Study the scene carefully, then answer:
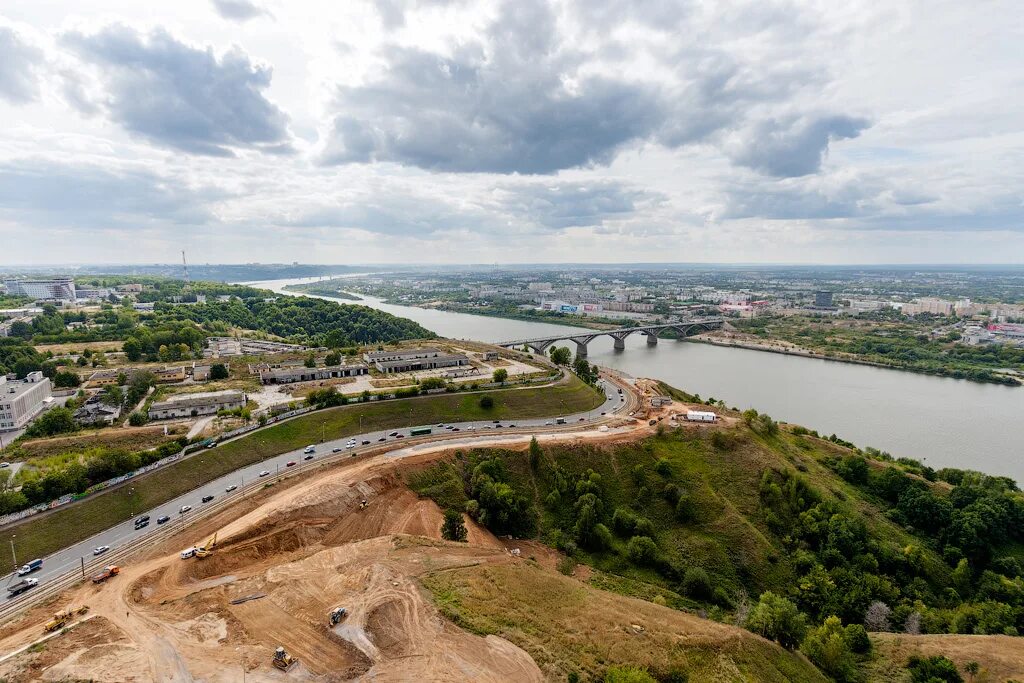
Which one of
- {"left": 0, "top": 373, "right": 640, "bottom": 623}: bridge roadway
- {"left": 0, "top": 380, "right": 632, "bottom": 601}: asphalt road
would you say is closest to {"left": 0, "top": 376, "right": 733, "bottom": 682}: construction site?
{"left": 0, "top": 373, "right": 640, "bottom": 623}: bridge roadway

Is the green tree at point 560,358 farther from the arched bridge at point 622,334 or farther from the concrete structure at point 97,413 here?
the concrete structure at point 97,413

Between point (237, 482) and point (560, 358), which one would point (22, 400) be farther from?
point (560, 358)

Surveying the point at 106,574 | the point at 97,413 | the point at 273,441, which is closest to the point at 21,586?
the point at 106,574

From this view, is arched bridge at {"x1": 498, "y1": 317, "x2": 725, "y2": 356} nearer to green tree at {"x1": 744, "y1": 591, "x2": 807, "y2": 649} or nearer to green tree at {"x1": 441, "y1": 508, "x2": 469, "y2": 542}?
green tree at {"x1": 441, "y1": 508, "x2": 469, "y2": 542}

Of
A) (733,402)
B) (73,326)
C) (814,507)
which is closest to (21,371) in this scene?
(73,326)

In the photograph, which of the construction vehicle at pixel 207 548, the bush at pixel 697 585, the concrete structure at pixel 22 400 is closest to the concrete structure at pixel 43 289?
the concrete structure at pixel 22 400

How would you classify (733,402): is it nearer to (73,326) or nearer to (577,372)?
(577,372)
